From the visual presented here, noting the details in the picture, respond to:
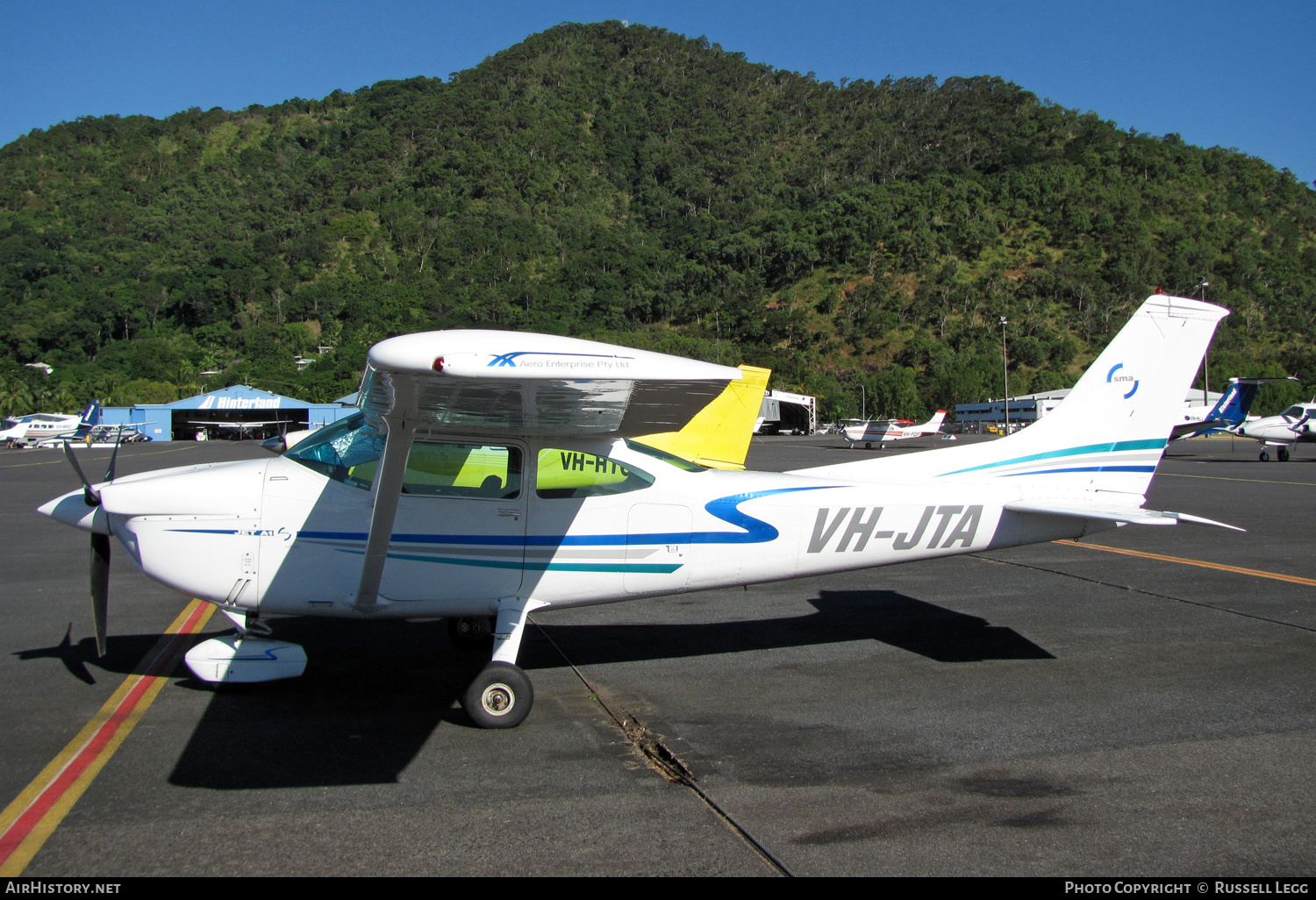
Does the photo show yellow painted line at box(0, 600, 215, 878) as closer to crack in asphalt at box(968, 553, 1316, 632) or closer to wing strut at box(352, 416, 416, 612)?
wing strut at box(352, 416, 416, 612)

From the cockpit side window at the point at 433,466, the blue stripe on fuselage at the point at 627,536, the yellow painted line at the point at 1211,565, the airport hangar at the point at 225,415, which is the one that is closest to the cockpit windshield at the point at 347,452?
the cockpit side window at the point at 433,466

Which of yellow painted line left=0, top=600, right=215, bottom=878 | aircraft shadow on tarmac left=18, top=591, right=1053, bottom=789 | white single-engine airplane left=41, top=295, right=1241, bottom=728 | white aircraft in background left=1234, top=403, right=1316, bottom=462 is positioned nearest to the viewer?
yellow painted line left=0, top=600, right=215, bottom=878

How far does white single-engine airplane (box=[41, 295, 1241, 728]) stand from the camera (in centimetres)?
490

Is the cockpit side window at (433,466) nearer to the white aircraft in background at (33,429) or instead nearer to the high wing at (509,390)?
the high wing at (509,390)

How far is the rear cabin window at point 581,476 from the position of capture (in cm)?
532

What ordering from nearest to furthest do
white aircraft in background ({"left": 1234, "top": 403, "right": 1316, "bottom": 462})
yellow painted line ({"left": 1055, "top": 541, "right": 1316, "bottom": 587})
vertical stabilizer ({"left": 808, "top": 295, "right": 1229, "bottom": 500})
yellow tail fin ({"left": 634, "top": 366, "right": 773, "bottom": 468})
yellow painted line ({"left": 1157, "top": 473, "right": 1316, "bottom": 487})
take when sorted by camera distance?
1. vertical stabilizer ({"left": 808, "top": 295, "right": 1229, "bottom": 500})
2. yellow painted line ({"left": 1055, "top": 541, "right": 1316, "bottom": 587})
3. yellow tail fin ({"left": 634, "top": 366, "right": 773, "bottom": 468})
4. yellow painted line ({"left": 1157, "top": 473, "right": 1316, "bottom": 487})
5. white aircraft in background ({"left": 1234, "top": 403, "right": 1316, "bottom": 462})

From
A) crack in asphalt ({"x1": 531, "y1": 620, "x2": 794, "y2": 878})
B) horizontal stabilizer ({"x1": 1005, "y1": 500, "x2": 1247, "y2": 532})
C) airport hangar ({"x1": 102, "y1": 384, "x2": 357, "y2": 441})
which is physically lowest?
airport hangar ({"x1": 102, "y1": 384, "x2": 357, "y2": 441})

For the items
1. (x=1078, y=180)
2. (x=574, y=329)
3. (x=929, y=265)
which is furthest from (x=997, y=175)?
(x=574, y=329)

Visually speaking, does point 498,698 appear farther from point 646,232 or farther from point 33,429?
point 646,232

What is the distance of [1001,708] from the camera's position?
5020mm

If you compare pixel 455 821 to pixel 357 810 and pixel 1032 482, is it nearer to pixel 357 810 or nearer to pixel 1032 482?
pixel 357 810

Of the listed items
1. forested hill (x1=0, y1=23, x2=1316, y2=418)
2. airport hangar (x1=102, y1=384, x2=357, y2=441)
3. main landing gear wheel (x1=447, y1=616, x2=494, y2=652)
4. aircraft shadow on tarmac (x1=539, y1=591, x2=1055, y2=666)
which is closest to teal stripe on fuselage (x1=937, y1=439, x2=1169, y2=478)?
aircraft shadow on tarmac (x1=539, y1=591, x2=1055, y2=666)

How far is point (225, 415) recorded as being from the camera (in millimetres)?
77375

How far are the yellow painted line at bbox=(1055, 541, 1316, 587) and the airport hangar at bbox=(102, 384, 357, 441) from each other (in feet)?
183
